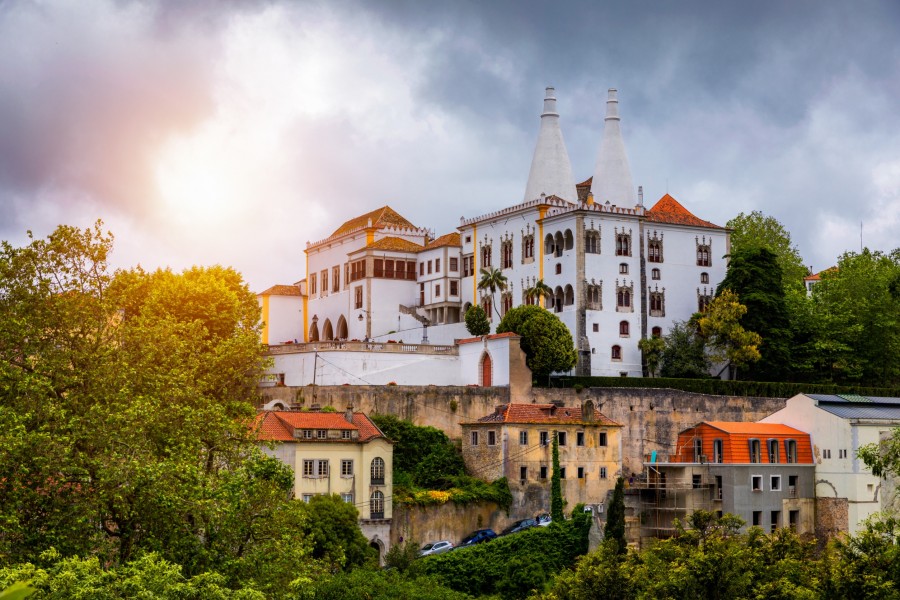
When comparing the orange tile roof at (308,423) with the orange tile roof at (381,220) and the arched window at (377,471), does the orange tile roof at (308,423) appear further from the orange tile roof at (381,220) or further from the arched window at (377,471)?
the orange tile roof at (381,220)

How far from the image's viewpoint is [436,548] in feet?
182

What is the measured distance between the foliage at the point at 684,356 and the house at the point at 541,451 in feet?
34.0

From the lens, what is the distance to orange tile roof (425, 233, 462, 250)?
8252cm

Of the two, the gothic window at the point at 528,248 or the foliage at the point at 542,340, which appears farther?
the gothic window at the point at 528,248

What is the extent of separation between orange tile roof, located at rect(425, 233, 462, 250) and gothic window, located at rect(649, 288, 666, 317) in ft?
43.6

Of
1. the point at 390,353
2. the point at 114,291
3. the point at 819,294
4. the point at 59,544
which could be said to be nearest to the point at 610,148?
the point at 819,294

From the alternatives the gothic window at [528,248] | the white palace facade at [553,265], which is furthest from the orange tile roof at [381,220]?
the gothic window at [528,248]

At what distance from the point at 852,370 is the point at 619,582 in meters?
36.9

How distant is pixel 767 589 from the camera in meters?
40.5

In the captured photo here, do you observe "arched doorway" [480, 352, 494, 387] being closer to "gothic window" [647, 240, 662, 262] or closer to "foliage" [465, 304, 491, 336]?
"foliage" [465, 304, 491, 336]

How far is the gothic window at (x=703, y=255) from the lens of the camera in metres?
77.4

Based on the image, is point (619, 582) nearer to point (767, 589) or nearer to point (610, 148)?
point (767, 589)

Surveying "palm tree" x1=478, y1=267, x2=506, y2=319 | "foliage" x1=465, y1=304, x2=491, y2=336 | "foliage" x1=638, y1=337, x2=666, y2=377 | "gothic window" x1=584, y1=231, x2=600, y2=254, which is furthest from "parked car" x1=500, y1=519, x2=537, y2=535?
"palm tree" x1=478, y1=267, x2=506, y2=319

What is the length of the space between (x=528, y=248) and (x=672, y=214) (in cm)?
850
